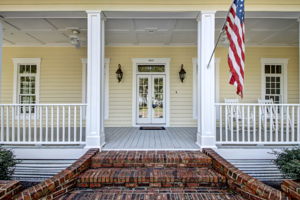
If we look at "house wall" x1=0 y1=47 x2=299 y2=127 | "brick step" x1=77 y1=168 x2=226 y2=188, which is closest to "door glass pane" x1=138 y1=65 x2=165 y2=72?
"house wall" x1=0 y1=47 x2=299 y2=127

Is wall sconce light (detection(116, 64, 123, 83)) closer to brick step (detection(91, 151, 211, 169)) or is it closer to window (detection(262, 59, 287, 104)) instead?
brick step (detection(91, 151, 211, 169))

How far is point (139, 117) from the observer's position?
749 cm

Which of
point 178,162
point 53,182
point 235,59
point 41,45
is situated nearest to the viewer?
point 53,182

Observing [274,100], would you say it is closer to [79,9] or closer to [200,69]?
[200,69]

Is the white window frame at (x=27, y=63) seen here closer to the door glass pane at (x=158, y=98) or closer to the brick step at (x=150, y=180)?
the door glass pane at (x=158, y=98)

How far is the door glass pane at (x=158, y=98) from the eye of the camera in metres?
7.49

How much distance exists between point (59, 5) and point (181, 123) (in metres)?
5.16

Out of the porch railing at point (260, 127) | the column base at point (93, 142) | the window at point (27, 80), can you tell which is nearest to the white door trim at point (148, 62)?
the porch railing at point (260, 127)

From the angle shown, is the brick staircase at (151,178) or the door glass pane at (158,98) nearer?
the brick staircase at (151,178)

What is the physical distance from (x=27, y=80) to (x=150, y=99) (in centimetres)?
449

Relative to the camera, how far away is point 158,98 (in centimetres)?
752

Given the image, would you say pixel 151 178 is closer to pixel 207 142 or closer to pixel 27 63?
pixel 207 142

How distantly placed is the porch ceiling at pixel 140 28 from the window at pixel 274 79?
2.18ft

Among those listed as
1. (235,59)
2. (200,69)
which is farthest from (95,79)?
(235,59)
